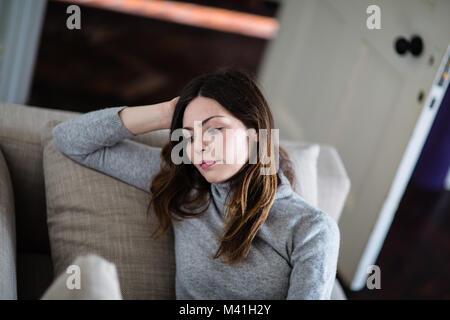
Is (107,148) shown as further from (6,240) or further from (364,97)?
(364,97)

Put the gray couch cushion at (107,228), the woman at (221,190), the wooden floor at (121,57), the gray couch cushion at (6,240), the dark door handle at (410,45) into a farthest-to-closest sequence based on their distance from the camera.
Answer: the wooden floor at (121,57) < the dark door handle at (410,45) < the gray couch cushion at (107,228) < the woman at (221,190) < the gray couch cushion at (6,240)

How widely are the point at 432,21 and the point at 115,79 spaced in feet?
5.94

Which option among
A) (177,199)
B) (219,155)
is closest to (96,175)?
(177,199)

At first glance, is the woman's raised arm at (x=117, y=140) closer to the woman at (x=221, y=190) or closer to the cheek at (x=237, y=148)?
the woman at (x=221, y=190)

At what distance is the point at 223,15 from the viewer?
4.05 meters

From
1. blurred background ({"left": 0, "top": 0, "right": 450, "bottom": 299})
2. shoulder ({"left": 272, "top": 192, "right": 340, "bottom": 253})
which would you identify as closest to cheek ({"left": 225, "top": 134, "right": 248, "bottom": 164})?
shoulder ({"left": 272, "top": 192, "right": 340, "bottom": 253})

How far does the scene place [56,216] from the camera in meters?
1.13

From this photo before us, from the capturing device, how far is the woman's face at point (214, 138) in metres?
0.99

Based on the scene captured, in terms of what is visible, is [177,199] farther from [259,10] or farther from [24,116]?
[259,10]

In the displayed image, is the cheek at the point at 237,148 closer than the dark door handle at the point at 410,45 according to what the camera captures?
Yes

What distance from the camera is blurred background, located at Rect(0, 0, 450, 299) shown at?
5.69ft

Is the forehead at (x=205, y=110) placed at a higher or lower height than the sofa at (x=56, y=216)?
higher

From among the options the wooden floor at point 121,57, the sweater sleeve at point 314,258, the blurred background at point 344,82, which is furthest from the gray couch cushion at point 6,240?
the wooden floor at point 121,57

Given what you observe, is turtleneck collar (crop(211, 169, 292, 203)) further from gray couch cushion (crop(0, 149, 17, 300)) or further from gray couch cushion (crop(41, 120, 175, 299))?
gray couch cushion (crop(0, 149, 17, 300))
